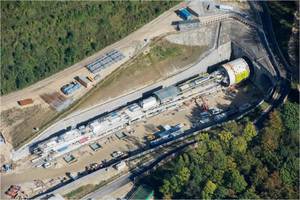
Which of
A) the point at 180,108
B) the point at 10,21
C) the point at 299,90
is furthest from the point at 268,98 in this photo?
the point at 10,21

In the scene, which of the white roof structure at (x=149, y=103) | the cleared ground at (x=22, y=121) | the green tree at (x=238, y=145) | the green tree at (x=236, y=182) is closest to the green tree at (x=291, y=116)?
the green tree at (x=238, y=145)

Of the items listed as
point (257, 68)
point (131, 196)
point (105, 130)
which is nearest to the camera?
point (131, 196)

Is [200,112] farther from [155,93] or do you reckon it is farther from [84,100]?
[84,100]

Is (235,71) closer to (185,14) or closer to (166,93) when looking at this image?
(166,93)

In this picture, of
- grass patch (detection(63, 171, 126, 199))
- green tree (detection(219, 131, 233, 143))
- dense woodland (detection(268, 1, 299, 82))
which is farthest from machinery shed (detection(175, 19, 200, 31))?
grass patch (detection(63, 171, 126, 199))

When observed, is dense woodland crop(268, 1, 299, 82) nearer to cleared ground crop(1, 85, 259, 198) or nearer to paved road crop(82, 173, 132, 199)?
cleared ground crop(1, 85, 259, 198)

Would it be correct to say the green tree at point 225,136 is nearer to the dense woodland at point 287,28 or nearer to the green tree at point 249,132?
the green tree at point 249,132

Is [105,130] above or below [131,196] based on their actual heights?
above
